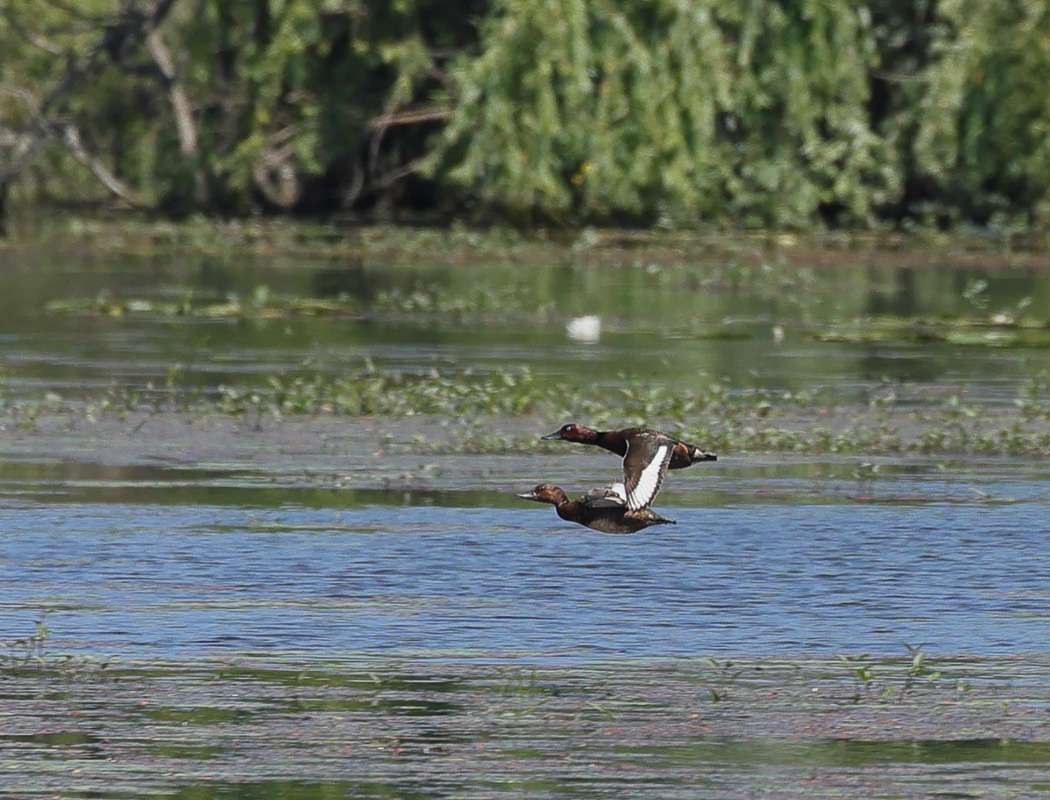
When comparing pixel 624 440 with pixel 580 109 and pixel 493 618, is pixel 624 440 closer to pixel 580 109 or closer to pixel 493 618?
pixel 493 618

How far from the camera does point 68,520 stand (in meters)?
10.9

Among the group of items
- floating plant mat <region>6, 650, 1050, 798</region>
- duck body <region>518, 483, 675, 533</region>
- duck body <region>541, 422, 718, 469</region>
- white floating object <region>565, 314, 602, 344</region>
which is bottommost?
white floating object <region>565, 314, 602, 344</region>

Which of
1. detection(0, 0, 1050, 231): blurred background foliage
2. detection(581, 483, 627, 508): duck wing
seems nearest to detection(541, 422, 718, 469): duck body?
detection(581, 483, 627, 508): duck wing

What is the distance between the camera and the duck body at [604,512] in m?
7.94

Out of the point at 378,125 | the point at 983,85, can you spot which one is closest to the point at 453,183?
the point at 378,125

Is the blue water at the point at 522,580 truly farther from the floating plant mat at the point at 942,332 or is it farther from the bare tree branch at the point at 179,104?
the bare tree branch at the point at 179,104

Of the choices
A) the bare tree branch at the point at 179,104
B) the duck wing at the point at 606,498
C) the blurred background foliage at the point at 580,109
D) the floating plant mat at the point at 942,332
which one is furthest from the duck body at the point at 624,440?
the bare tree branch at the point at 179,104

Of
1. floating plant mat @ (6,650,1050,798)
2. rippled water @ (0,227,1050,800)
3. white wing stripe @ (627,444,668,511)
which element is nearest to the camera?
floating plant mat @ (6,650,1050,798)

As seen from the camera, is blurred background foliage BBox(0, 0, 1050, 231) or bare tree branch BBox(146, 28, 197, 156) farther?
bare tree branch BBox(146, 28, 197, 156)

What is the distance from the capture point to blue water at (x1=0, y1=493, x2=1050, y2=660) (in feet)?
27.6

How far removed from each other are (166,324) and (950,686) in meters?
14.2

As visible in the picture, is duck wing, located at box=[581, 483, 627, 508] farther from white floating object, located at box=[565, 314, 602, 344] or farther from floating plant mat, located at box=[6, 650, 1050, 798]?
white floating object, located at box=[565, 314, 602, 344]

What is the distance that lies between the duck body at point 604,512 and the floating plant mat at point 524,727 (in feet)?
1.53

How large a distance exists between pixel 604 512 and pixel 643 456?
0.80ft
